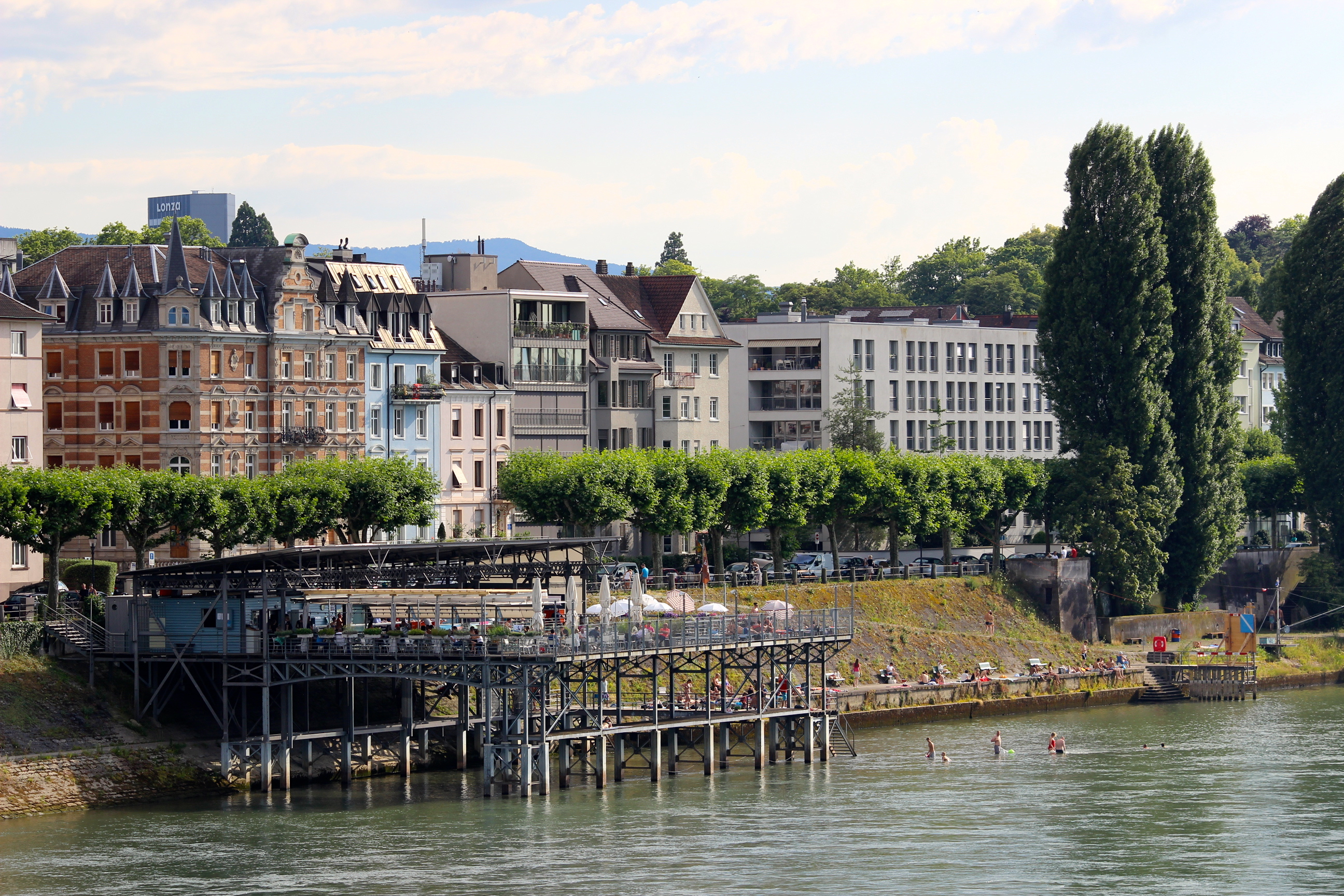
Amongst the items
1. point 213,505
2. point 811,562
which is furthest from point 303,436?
point 811,562

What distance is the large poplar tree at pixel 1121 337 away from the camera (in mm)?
124562

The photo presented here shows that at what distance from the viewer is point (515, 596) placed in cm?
8238

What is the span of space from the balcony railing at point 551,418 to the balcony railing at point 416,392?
30.7ft

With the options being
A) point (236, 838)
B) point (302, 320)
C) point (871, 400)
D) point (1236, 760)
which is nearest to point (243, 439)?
point (302, 320)

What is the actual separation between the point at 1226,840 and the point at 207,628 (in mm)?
36997

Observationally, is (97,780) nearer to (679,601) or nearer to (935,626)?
(679,601)

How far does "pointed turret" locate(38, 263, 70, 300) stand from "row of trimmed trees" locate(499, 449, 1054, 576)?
24526mm

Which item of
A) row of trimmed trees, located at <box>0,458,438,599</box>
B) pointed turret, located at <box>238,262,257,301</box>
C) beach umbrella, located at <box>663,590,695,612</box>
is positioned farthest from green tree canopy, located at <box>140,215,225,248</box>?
beach umbrella, located at <box>663,590,695,612</box>

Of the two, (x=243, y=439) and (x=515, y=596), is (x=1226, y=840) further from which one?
(x=243, y=439)

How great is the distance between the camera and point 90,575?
93.7 metres

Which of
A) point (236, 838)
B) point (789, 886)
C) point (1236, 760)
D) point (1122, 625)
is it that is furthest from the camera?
point (1122, 625)

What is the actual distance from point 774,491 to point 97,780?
50.7 m

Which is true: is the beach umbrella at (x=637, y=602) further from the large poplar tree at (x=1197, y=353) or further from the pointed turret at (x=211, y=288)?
the large poplar tree at (x=1197, y=353)

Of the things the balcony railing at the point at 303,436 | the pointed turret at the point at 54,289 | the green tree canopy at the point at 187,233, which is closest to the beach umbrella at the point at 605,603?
the balcony railing at the point at 303,436
